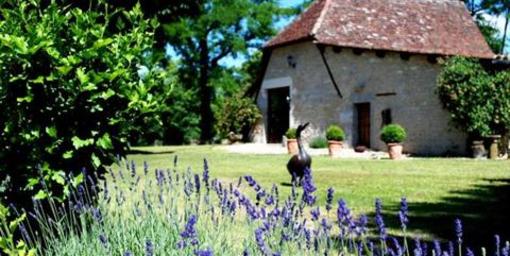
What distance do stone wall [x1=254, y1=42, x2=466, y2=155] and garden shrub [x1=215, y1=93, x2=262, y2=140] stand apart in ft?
6.77

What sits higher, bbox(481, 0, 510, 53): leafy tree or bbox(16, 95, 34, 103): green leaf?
bbox(481, 0, 510, 53): leafy tree

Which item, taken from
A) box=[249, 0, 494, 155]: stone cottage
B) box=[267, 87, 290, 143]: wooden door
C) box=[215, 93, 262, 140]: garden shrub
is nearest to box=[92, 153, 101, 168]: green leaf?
box=[249, 0, 494, 155]: stone cottage

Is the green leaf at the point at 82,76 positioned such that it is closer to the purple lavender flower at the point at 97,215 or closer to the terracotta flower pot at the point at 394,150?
the purple lavender flower at the point at 97,215

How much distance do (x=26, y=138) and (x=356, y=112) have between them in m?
19.3

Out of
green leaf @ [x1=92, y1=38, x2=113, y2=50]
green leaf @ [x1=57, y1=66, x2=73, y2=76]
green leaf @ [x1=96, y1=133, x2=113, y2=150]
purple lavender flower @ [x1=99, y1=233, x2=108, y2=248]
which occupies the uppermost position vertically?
green leaf @ [x1=92, y1=38, x2=113, y2=50]

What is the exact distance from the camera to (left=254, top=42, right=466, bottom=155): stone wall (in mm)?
21109

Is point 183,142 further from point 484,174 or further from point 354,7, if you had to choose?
point 484,174

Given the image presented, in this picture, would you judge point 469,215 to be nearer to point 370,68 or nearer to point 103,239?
point 103,239

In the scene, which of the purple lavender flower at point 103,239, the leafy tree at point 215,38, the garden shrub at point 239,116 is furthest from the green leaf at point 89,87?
the leafy tree at point 215,38

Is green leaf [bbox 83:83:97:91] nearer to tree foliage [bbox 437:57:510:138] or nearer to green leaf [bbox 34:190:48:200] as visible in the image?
green leaf [bbox 34:190:48:200]

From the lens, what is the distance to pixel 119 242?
387cm

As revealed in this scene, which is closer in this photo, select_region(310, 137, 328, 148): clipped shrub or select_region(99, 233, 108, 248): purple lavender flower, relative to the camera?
select_region(99, 233, 108, 248): purple lavender flower

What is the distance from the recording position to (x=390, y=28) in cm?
2342

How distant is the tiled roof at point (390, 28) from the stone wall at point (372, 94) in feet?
1.87
